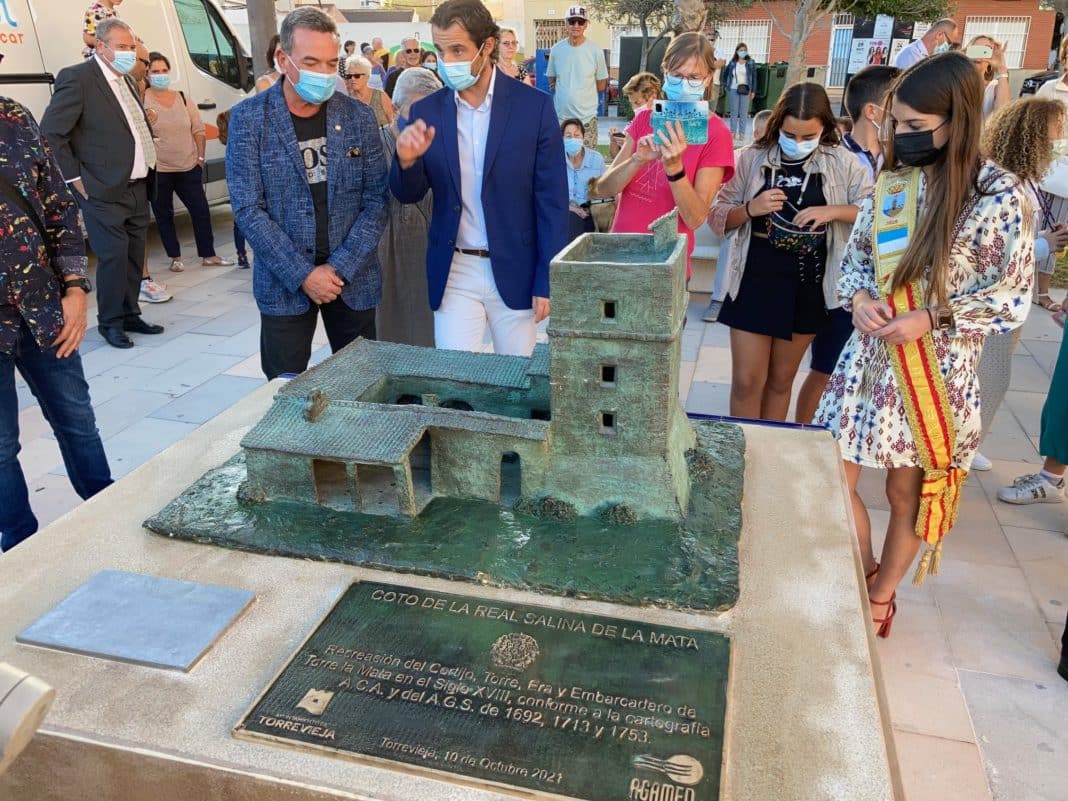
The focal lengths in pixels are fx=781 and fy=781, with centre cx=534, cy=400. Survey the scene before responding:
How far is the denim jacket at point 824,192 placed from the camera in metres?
3.53

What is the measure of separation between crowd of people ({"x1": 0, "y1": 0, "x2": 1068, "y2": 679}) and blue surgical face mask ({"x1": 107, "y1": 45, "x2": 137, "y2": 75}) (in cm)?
290

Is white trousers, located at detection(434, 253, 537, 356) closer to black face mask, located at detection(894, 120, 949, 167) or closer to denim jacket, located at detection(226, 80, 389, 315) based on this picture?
denim jacket, located at detection(226, 80, 389, 315)

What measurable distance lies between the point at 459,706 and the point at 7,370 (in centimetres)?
243

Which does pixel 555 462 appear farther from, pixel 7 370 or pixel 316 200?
pixel 7 370

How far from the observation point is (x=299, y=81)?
10.5 ft

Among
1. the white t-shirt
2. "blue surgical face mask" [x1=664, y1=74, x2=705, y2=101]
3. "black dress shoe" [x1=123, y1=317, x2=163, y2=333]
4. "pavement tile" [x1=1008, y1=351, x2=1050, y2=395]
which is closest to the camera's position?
"blue surgical face mask" [x1=664, y1=74, x2=705, y2=101]

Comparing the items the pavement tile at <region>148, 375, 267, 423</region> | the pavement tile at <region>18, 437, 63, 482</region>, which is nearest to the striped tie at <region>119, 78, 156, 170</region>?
the pavement tile at <region>148, 375, 267, 423</region>

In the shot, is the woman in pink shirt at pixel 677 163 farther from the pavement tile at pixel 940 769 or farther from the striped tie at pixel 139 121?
the striped tie at pixel 139 121

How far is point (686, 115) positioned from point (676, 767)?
276 centimetres

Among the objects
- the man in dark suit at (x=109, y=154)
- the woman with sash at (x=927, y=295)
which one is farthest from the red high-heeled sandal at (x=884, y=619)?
the man in dark suit at (x=109, y=154)

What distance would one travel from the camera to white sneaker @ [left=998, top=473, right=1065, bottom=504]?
4.14 meters

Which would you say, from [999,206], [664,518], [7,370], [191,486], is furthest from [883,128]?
[7,370]

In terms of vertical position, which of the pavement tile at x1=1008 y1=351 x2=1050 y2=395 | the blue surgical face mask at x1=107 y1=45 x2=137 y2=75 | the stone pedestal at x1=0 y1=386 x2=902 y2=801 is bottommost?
the pavement tile at x1=1008 y1=351 x2=1050 y2=395

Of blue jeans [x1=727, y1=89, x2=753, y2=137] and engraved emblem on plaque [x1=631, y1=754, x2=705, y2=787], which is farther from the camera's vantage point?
blue jeans [x1=727, y1=89, x2=753, y2=137]
